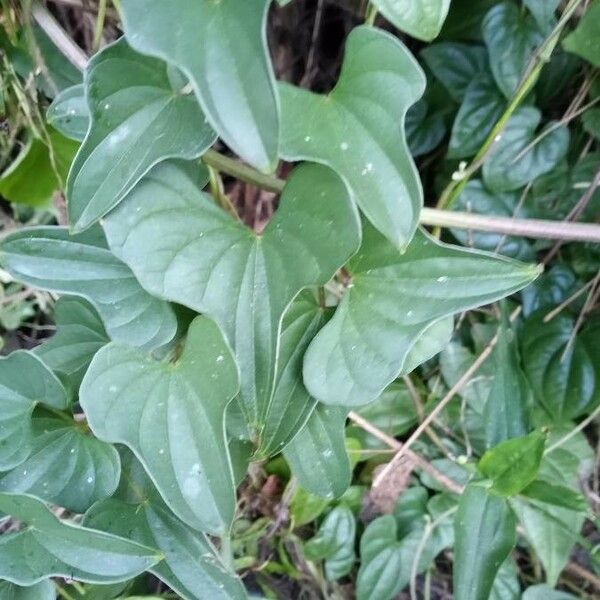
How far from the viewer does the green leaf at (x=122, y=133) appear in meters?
0.43

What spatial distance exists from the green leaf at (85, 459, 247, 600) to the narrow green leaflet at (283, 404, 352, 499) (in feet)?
0.32

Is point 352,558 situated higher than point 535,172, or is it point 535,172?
point 535,172

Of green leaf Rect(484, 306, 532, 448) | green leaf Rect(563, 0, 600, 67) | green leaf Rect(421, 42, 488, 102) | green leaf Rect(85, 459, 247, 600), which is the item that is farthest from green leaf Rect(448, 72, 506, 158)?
green leaf Rect(85, 459, 247, 600)

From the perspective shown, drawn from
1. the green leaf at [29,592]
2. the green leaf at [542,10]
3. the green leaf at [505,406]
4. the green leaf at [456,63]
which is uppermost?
the green leaf at [542,10]

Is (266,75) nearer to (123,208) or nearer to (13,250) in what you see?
(123,208)

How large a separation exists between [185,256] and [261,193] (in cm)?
38

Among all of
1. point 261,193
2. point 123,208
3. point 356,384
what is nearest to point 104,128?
point 123,208

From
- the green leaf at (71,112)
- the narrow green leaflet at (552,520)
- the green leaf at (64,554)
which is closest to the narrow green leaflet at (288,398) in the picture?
the green leaf at (64,554)

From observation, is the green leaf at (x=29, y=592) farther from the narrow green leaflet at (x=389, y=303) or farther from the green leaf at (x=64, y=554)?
the narrow green leaflet at (x=389, y=303)

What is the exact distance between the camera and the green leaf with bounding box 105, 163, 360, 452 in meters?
0.43

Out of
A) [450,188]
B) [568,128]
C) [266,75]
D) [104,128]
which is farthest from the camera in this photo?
[568,128]

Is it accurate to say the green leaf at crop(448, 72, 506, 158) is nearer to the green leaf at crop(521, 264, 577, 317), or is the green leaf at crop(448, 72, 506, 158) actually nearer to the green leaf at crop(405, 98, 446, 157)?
the green leaf at crop(405, 98, 446, 157)

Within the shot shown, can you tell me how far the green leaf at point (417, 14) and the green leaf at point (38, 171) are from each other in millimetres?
412

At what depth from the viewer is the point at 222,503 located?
45cm
